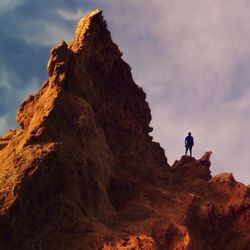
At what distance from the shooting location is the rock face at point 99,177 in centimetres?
1881

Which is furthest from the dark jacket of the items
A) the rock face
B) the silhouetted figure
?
the rock face

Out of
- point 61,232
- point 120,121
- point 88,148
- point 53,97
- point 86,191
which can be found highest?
point 120,121

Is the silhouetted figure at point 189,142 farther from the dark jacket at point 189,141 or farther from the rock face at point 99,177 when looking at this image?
the rock face at point 99,177

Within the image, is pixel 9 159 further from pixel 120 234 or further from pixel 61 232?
pixel 120 234

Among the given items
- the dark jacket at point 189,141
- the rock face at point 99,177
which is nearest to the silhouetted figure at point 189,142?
the dark jacket at point 189,141

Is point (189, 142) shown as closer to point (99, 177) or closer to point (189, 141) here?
point (189, 141)

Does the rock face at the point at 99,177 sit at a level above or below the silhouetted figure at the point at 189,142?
below

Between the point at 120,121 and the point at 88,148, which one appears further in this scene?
the point at 120,121

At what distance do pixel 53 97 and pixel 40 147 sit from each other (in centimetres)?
329

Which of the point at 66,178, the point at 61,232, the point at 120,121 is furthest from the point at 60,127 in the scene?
the point at 120,121

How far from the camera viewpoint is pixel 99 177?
73.7 ft

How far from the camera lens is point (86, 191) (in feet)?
68.9

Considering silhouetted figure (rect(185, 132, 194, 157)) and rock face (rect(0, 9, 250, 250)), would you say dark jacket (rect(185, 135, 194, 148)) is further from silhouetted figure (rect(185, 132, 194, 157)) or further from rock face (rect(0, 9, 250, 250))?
rock face (rect(0, 9, 250, 250))

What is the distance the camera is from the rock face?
741 inches
